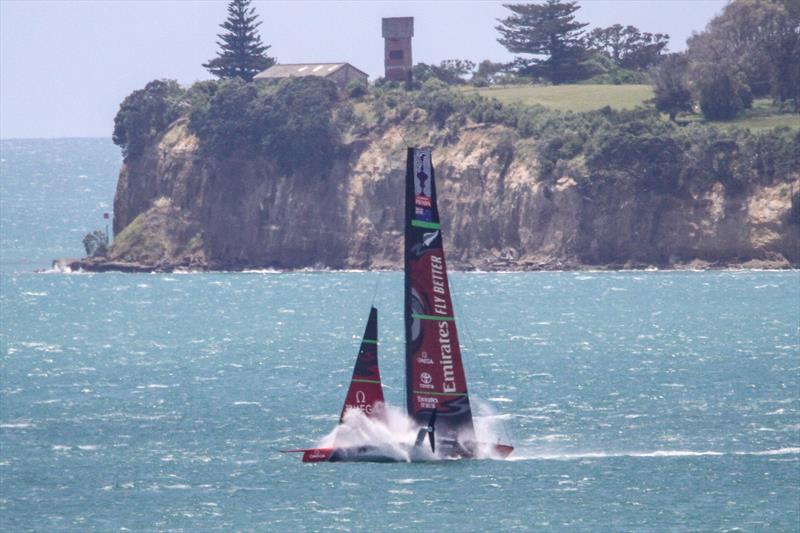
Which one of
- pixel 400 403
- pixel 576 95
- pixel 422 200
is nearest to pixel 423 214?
pixel 422 200

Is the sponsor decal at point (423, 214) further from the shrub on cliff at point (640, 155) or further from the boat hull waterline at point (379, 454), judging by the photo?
the shrub on cliff at point (640, 155)

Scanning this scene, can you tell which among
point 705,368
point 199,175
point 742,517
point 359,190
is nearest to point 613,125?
point 359,190

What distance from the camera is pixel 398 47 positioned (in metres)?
152

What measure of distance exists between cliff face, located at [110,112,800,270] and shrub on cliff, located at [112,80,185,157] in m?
1.44

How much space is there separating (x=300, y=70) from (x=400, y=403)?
101m

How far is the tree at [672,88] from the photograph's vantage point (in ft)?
445

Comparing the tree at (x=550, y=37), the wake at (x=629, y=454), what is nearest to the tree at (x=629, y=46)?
the tree at (x=550, y=37)

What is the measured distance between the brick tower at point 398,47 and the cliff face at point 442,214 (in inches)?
401

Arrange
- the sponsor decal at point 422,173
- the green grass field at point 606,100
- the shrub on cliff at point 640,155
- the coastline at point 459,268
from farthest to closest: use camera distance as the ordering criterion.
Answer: the green grass field at point 606,100 < the shrub on cliff at point 640,155 < the coastline at point 459,268 < the sponsor decal at point 422,173

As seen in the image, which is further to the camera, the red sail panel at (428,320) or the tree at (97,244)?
the tree at (97,244)

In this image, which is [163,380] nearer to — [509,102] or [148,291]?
[148,291]

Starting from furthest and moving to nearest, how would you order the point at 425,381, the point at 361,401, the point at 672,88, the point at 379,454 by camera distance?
1. the point at 672,88
2. the point at 379,454
3. the point at 361,401
4. the point at 425,381

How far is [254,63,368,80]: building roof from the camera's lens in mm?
151500

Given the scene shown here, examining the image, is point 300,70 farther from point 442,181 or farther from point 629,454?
point 629,454
